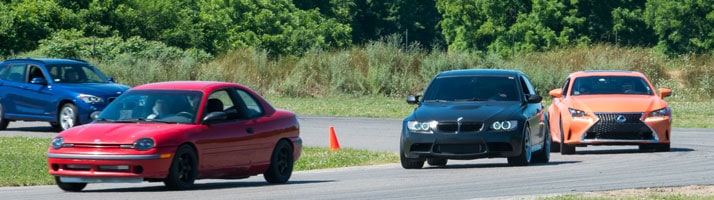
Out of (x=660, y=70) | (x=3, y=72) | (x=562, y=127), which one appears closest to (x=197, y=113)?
(x=562, y=127)

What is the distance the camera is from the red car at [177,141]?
1697cm

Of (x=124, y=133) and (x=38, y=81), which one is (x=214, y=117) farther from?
(x=38, y=81)

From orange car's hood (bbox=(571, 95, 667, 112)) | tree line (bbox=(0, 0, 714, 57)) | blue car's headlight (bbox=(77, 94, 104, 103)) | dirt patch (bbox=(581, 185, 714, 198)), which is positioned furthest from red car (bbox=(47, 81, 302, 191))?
tree line (bbox=(0, 0, 714, 57))

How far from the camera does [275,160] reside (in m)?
19.0

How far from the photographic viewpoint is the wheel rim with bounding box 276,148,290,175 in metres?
19.2

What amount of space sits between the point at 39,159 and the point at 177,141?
256 inches

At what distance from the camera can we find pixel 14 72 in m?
31.6

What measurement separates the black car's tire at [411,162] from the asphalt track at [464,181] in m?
0.15

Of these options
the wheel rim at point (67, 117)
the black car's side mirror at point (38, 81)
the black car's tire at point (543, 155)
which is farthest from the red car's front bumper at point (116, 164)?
the black car's side mirror at point (38, 81)

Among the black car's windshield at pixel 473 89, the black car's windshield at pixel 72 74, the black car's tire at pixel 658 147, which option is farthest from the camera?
the black car's windshield at pixel 72 74

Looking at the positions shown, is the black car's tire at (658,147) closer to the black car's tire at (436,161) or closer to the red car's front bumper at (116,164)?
the black car's tire at (436,161)

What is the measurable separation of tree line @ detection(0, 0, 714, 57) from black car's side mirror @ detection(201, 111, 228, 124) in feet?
155

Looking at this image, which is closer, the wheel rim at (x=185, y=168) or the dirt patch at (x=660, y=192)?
the dirt patch at (x=660, y=192)

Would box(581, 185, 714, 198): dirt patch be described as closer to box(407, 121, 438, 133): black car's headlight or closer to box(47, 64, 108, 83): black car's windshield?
box(407, 121, 438, 133): black car's headlight
